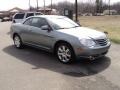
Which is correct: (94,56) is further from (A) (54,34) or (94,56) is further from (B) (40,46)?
(B) (40,46)

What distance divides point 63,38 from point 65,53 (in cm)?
50

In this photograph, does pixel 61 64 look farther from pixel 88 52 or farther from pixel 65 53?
pixel 88 52

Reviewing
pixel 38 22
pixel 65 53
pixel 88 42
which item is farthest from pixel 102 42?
pixel 38 22

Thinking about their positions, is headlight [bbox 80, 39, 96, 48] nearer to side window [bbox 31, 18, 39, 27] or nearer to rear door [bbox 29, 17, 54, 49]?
rear door [bbox 29, 17, 54, 49]

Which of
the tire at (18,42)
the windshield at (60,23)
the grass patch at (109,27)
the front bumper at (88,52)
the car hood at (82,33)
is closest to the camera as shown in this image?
the front bumper at (88,52)

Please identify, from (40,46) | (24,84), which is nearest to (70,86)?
(24,84)

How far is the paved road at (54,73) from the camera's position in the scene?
5.85 meters

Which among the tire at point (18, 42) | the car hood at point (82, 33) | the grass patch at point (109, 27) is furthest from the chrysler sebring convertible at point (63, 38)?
the grass patch at point (109, 27)

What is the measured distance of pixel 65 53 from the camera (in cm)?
785

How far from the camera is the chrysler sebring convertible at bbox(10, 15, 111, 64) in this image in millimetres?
7441

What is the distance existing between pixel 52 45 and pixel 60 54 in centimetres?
47

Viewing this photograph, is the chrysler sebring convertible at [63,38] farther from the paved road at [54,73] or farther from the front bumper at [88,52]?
the paved road at [54,73]

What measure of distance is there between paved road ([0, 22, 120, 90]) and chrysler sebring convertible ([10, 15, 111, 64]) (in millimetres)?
382

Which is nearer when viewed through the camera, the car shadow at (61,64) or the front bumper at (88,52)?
the car shadow at (61,64)
